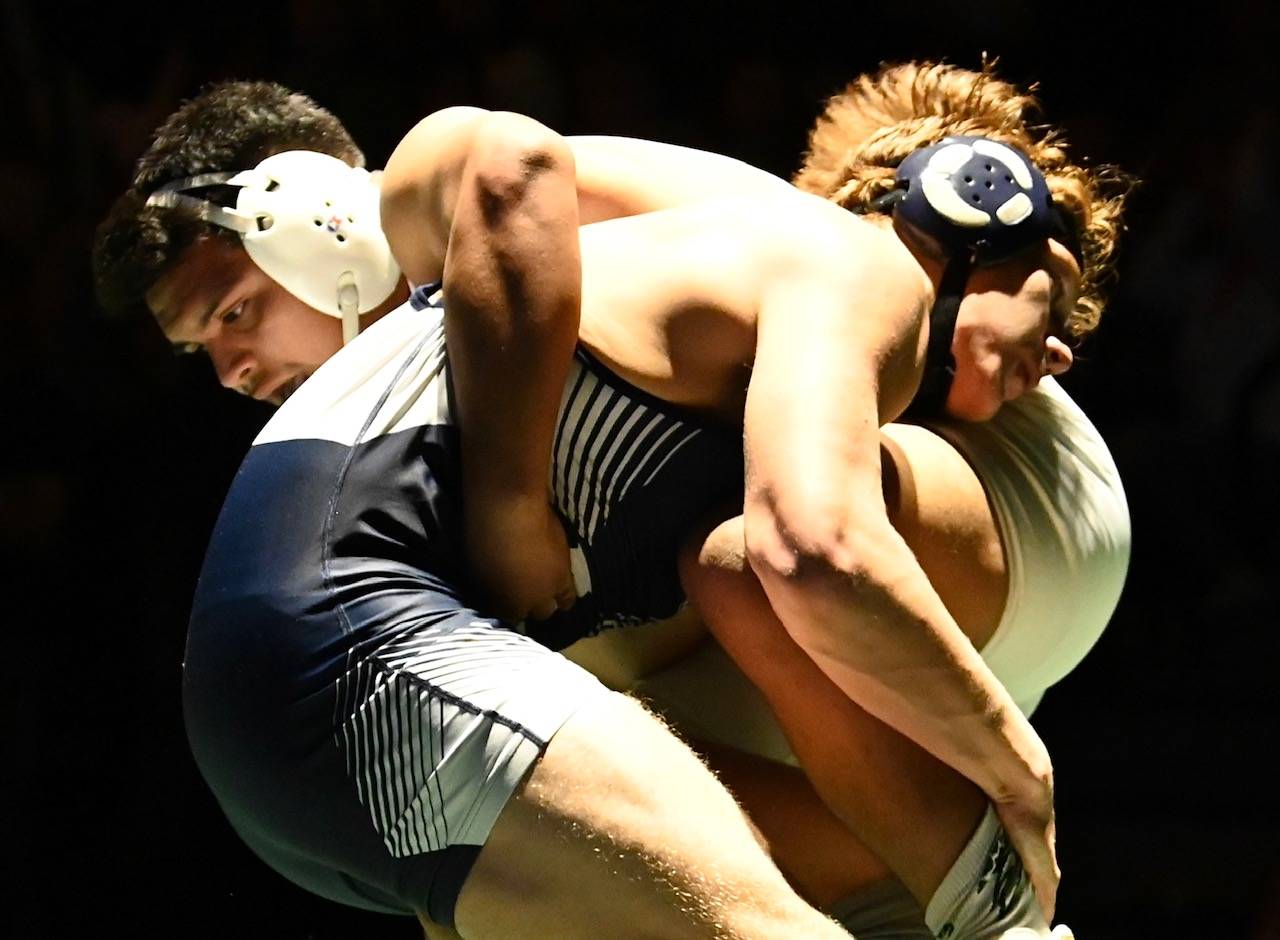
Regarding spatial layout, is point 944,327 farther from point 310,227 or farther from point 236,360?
point 236,360

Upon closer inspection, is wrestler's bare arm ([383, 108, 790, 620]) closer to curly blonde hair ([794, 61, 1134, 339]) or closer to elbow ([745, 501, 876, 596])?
elbow ([745, 501, 876, 596])

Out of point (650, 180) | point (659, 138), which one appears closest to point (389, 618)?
point (650, 180)

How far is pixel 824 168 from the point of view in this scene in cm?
205

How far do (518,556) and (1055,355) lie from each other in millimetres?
593

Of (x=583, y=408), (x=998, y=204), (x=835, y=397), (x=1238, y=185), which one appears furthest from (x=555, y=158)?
(x=1238, y=185)

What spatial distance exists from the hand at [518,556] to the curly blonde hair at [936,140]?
50cm

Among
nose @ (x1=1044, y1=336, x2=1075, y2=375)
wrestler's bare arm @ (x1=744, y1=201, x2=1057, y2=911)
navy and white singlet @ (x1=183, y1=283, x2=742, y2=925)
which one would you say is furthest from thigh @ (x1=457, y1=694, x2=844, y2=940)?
nose @ (x1=1044, y1=336, x2=1075, y2=375)

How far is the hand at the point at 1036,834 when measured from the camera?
167 centimetres

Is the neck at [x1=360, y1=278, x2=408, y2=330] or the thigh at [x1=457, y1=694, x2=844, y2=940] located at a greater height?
the neck at [x1=360, y1=278, x2=408, y2=330]

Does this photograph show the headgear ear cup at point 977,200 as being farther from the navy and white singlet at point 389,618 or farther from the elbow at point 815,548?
the elbow at point 815,548

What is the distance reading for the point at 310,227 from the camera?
2.04 metres

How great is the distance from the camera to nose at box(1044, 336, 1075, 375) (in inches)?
75.1

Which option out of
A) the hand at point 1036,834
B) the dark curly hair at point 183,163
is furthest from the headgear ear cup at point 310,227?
the hand at point 1036,834

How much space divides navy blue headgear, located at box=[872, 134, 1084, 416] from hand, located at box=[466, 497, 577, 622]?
1.32 feet
